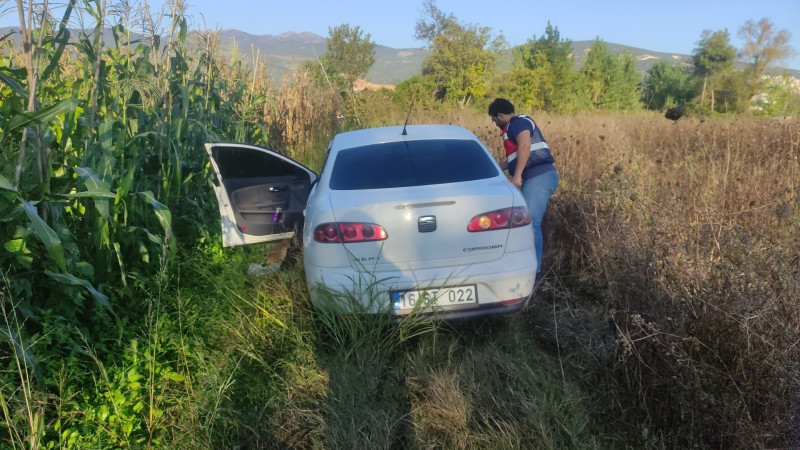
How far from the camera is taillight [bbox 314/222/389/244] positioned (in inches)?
150

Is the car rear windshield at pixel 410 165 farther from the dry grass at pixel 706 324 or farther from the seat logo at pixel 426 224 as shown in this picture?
the dry grass at pixel 706 324

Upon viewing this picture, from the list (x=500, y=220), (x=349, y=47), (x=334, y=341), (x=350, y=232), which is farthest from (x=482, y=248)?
(x=349, y=47)

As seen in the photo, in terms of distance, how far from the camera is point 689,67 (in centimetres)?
4303

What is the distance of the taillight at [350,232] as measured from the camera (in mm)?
3812

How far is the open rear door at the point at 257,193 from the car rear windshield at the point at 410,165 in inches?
54.5

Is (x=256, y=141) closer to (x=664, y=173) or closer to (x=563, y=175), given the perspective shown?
(x=563, y=175)

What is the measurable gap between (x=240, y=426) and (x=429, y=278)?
1.47 m

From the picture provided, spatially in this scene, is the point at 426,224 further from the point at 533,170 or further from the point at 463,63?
the point at 463,63

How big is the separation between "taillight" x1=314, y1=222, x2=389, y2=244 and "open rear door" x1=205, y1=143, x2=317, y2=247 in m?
1.88

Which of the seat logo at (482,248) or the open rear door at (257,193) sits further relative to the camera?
the open rear door at (257,193)

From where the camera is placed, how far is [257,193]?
18.8 ft

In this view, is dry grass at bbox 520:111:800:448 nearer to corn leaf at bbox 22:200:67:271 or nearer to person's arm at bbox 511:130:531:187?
person's arm at bbox 511:130:531:187

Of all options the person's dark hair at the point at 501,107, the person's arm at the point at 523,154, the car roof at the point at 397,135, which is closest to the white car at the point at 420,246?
the car roof at the point at 397,135

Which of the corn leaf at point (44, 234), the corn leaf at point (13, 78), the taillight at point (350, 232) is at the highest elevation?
the corn leaf at point (13, 78)
